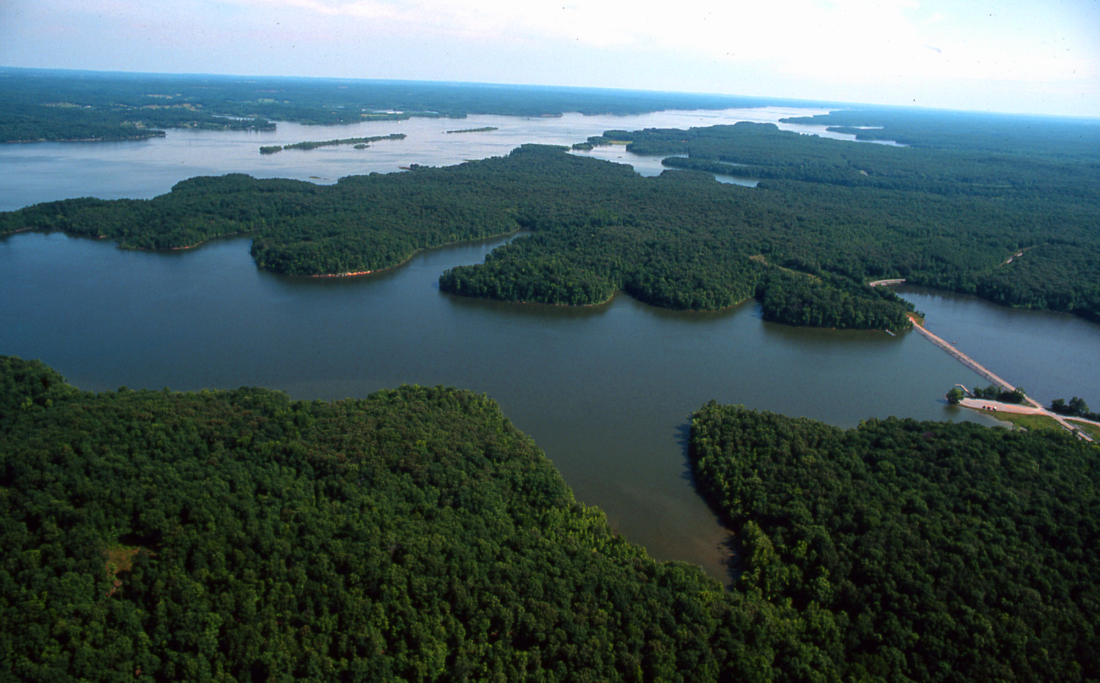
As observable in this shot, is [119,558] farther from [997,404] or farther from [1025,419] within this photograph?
[1025,419]

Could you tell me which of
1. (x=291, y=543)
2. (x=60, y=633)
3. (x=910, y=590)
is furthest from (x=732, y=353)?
(x=60, y=633)

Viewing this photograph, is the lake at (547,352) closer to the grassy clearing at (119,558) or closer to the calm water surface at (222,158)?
the grassy clearing at (119,558)

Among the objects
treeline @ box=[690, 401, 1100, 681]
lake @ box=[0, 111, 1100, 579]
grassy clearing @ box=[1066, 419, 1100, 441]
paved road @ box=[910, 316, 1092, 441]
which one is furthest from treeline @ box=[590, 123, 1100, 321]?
treeline @ box=[690, 401, 1100, 681]

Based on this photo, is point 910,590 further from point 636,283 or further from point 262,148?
point 262,148

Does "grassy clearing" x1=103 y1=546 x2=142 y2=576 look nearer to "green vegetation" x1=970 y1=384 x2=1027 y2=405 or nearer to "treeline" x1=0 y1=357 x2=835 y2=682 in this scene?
"treeline" x1=0 y1=357 x2=835 y2=682

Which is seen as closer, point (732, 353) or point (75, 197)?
point (732, 353)

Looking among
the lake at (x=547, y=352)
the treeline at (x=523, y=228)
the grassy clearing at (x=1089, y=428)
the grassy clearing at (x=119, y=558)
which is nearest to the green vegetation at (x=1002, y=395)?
the lake at (x=547, y=352)
